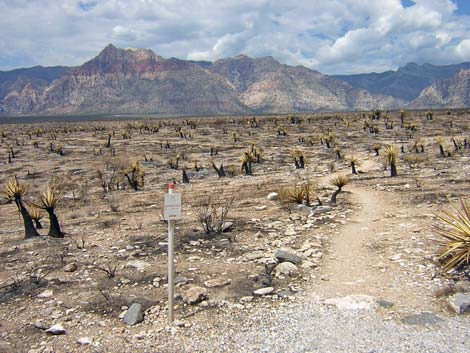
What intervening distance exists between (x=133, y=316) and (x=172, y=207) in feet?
5.34

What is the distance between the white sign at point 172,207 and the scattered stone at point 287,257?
106 inches

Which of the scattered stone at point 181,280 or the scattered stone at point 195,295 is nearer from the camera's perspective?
the scattered stone at point 195,295

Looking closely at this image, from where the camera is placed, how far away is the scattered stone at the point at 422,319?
515cm

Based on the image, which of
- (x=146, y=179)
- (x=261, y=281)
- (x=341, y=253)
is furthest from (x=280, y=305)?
(x=146, y=179)

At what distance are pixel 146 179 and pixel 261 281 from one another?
43.4 feet

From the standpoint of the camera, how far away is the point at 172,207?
5.32m

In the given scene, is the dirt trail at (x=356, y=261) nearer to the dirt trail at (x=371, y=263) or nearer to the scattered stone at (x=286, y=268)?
the dirt trail at (x=371, y=263)

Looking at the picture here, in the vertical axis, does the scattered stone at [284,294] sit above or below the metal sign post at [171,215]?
below

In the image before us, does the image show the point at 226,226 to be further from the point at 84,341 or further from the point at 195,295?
the point at 84,341

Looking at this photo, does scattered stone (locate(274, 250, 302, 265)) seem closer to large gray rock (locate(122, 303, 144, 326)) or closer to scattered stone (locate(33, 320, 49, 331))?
large gray rock (locate(122, 303, 144, 326))

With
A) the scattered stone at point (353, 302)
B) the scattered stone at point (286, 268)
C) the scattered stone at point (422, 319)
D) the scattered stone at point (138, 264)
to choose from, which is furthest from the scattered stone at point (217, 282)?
the scattered stone at point (422, 319)

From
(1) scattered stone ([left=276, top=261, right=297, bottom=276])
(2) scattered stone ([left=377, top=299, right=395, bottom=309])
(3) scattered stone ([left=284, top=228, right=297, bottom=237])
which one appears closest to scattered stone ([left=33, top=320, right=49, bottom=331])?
(1) scattered stone ([left=276, top=261, right=297, bottom=276])

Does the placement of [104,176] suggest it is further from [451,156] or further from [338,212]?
[451,156]

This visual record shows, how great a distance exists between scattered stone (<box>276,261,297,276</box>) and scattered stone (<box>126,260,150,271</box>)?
2.36 metres
